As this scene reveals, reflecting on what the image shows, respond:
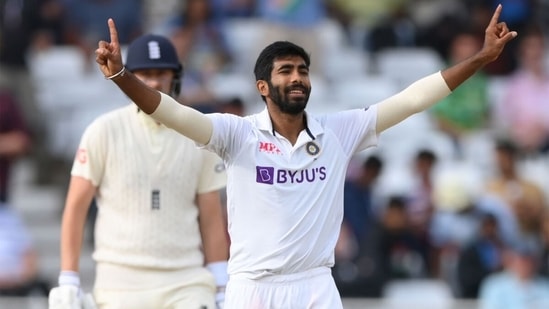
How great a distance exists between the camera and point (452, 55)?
14.3m

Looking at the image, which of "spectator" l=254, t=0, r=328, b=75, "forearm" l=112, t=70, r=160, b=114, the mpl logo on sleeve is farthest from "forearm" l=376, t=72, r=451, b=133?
"spectator" l=254, t=0, r=328, b=75

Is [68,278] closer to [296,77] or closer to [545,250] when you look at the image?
[296,77]

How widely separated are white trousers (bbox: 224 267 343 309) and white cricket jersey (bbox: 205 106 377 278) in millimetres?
33

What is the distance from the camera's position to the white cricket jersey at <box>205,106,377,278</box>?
21.1ft

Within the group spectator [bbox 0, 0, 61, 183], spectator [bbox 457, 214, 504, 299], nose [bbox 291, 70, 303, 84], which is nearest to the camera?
nose [bbox 291, 70, 303, 84]

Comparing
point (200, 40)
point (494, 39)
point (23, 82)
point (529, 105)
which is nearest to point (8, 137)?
point (23, 82)

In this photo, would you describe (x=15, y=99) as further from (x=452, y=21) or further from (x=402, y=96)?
(x=402, y=96)

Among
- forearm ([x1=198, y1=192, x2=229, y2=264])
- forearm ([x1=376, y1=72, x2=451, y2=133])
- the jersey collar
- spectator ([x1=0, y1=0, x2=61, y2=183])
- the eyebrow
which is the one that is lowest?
forearm ([x1=198, y1=192, x2=229, y2=264])

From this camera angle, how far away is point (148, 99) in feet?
20.3

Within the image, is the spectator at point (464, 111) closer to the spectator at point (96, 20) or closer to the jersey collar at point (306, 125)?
the spectator at point (96, 20)

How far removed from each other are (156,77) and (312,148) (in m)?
1.14

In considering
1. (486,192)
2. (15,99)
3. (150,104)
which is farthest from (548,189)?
(150,104)

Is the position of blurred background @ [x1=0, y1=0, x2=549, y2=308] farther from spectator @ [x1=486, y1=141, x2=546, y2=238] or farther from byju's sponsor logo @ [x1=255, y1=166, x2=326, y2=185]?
byju's sponsor logo @ [x1=255, y1=166, x2=326, y2=185]

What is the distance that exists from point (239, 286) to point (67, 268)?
43.2 inches
